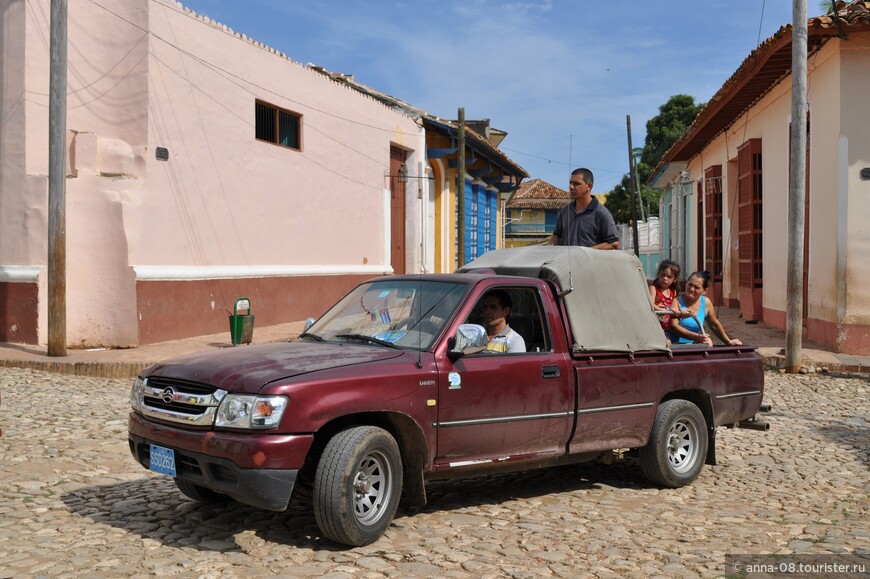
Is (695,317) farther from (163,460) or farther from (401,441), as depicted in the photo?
(163,460)

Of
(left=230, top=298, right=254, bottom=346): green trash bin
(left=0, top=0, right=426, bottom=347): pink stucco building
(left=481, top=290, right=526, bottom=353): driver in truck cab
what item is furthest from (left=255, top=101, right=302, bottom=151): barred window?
(left=481, top=290, right=526, bottom=353): driver in truck cab

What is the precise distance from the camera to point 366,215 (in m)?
21.0

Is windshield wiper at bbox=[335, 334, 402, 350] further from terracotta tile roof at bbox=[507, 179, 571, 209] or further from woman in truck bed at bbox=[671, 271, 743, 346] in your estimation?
terracotta tile roof at bbox=[507, 179, 571, 209]

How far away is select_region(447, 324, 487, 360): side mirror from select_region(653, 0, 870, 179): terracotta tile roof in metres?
9.83

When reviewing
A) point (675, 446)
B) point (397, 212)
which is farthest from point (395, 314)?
point (397, 212)

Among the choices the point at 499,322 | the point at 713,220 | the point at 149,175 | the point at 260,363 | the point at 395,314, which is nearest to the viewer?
the point at 260,363

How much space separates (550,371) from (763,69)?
1132cm

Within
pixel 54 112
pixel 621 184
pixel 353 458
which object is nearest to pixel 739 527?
pixel 353 458

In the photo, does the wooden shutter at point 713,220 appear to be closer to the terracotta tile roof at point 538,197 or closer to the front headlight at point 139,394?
the front headlight at point 139,394

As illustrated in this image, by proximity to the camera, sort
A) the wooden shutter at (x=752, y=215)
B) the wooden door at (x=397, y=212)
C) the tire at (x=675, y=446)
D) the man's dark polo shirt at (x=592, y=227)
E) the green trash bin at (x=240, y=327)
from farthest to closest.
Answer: the wooden door at (x=397, y=212) < the wooden shutter at (x=752, y=215) < the green trash bin at (x=240, y=327) < the man's dark polo shirt at (x=592, y=227) < the tire at (x=675, y=446)

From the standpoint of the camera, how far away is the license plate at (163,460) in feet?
15.1

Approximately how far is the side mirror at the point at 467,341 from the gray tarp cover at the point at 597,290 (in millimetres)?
1022

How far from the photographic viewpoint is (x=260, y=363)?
15.4 ft

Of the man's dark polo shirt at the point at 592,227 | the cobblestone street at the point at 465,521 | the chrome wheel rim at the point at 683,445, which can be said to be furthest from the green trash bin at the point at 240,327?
the chrome wheel rim at the point at 683,445
